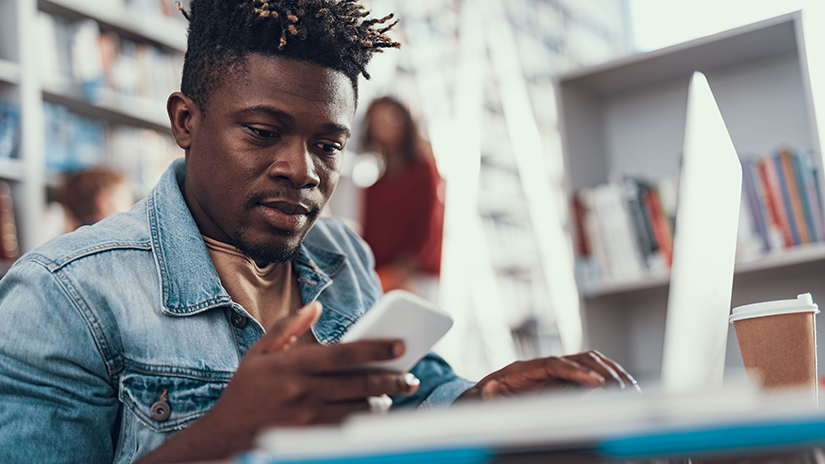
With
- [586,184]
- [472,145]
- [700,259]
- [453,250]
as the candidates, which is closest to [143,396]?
[700,259]

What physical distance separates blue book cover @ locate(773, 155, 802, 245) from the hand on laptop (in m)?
1.34

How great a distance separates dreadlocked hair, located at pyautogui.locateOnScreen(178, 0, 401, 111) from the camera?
3.41 feet

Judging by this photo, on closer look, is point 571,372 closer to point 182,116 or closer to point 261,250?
point 261,250

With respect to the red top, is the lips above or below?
above

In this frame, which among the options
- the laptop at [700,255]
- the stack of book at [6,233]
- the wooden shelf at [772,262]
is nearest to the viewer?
the laptop at [700,255]

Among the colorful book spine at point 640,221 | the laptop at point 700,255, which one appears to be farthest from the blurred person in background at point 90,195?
the laptop at point 700,255

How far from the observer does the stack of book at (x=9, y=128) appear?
2.23 metres

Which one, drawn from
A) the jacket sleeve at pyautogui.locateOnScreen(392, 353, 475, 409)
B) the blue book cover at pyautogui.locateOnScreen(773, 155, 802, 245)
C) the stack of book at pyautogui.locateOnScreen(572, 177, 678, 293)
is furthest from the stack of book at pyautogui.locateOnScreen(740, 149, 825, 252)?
the jacket sleeve at pyautogui.locateOnScreen(392, 353, 475, 409)

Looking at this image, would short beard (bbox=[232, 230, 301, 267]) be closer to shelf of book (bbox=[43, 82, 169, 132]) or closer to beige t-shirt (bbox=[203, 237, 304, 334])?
beige t-shirt (bbox=[203, 237, 304, 334])

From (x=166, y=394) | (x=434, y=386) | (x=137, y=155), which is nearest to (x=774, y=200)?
(x=434, y=386)

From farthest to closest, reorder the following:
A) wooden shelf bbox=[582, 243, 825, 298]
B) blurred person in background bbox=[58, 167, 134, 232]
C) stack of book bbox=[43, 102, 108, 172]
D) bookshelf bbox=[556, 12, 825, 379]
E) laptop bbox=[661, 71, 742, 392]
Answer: stack of book bbox=[43, 102, 108, 172] → blurred person in background bbox=[58, 167, 134, 232] → bookshelf bbox=[556, 12, 825, 379] → wooden shelf bbox=[582, 243, 825, 298] → laptop bbox=[661, 71, 742, 392]

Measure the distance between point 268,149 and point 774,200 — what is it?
4.80 ft

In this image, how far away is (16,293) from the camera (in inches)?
34.0

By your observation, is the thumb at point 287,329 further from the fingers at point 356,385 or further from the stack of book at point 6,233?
the stack of book at point 6,233
